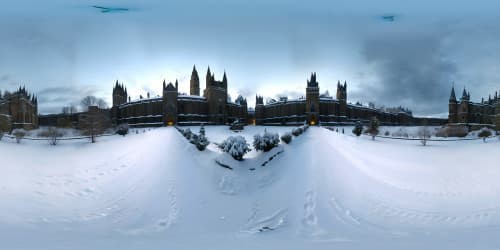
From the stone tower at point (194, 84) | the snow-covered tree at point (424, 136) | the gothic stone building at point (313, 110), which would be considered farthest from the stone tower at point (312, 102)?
the stone tower at point (194, 84)

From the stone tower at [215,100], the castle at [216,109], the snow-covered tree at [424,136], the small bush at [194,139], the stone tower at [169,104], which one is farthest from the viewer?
the stone tower at [215,100]

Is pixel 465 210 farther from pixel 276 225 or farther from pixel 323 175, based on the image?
pixel 276 225

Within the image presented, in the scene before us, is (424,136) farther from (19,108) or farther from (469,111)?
(19,108)

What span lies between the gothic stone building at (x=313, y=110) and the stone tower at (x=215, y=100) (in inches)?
675

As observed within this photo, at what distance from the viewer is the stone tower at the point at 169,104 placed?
6209cm

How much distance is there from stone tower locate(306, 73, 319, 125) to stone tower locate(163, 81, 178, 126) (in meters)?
32.6

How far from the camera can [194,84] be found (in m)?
76.0

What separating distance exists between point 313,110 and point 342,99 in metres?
11.5

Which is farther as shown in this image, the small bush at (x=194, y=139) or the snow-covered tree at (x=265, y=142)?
the small bush at (x=194, y=139)

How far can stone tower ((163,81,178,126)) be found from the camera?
204ft

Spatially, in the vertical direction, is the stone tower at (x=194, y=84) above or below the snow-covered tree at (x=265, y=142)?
above

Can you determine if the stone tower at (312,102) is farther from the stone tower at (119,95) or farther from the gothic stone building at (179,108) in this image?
the stone tower at (119,95)

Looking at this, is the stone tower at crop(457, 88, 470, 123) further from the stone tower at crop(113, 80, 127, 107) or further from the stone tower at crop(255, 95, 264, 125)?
the stone tower at crop(113, 80, 127, 107)

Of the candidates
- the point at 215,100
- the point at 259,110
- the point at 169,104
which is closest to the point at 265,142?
the point at 169,104
